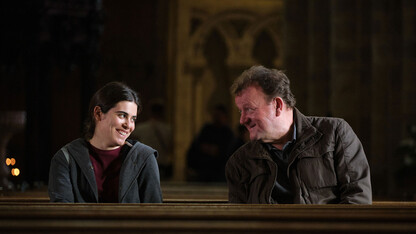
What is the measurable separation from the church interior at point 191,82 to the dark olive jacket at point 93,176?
16 cm

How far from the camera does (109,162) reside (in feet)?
12.9

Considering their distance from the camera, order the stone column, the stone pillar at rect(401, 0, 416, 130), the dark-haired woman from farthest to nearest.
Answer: the stone pillar at rect(401, 0, 416, 130), the stone column, the dark-haired woman

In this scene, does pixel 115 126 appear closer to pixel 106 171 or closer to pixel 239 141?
pixel 106 171

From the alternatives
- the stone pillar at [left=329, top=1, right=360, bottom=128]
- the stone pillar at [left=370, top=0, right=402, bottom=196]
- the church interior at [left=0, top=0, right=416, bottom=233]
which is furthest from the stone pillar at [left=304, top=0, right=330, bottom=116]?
the stone pillar at [left=370, top=0, right=402, bottom=196]

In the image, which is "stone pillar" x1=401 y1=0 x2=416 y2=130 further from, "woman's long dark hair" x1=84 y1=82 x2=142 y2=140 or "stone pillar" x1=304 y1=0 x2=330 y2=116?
"woman's long dark hair" x1=84 y1=82 x2=142 y2=140

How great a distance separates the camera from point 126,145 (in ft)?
13.1

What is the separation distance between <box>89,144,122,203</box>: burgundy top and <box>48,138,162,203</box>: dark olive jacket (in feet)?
0.19

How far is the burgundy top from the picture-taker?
12.7 feet

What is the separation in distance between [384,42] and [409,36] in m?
0.64

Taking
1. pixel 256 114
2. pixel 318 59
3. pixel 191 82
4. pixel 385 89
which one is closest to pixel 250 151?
pixel 256 114

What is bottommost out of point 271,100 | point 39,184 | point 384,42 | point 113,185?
point 39,184

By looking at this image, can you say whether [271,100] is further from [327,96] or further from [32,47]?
[327,96]

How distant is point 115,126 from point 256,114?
72 centimetres

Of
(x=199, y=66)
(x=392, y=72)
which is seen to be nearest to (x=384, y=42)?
(x=392, y=72)
